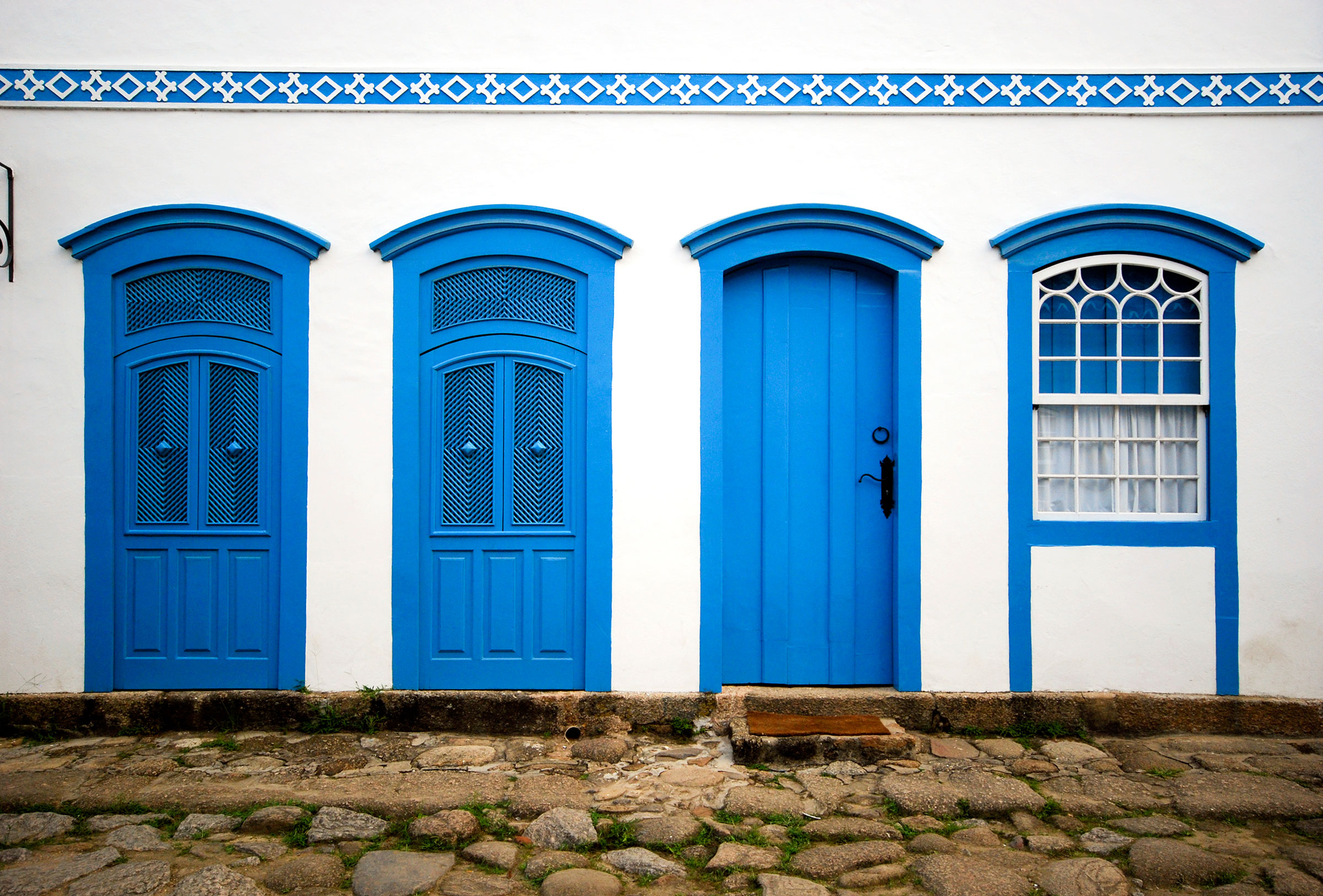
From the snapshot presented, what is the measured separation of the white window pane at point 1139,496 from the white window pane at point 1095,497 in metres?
0.07

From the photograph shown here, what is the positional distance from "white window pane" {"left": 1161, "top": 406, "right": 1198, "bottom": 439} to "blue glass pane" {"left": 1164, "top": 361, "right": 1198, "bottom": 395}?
11 centimetres

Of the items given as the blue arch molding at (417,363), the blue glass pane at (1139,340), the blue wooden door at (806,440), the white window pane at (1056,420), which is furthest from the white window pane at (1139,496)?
the blue arch molding at (417,363)

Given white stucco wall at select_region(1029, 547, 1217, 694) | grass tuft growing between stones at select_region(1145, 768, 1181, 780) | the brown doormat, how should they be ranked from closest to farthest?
grass tuft growing between stones at select_region(1145, 768, 1181, 780), the brown doormat, white stucco wall at select_region(1029, 547, 1217, 694)

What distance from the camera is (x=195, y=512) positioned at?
16.1ft

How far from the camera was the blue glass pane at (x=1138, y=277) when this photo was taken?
495cm

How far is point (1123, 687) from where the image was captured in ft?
15.6

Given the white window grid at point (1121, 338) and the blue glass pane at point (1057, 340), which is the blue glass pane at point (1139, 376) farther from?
the blue glass pane at point (1057, 340)

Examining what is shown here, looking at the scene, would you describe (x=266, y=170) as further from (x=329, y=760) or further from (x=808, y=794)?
(x=808, y=794)

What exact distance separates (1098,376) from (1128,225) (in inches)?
36.3

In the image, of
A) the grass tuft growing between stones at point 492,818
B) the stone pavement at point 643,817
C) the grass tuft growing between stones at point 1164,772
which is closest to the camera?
the stone pavement at point 643,817

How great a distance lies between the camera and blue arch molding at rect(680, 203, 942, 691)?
15.8 feet

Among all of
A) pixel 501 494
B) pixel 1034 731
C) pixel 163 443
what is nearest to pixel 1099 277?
pixel 1034 731

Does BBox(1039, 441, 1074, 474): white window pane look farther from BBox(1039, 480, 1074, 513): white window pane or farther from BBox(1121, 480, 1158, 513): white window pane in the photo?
BBox(1121, 480, 1158, 513): white window pane

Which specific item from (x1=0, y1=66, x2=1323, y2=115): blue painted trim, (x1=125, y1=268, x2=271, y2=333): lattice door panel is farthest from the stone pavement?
(x1=0, y1=66, x2=1323, y2=115): blue painted trim
